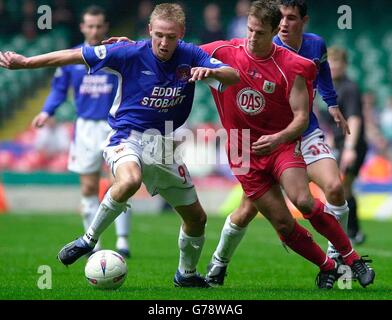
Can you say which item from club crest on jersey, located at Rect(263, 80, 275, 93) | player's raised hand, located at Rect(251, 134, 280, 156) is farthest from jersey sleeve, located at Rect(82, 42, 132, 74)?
player's raised hand, located at Rect(251, 134, 280, 156)

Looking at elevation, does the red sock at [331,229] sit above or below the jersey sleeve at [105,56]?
below

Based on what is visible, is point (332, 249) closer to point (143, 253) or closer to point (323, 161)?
point (323, 161)

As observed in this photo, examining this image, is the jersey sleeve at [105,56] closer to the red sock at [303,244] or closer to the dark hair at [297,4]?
the dark hair at [297,4]

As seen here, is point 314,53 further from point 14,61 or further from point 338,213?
point 14,61

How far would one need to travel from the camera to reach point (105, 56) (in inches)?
289

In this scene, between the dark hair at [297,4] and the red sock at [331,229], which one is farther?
the dark hair at [297,4]

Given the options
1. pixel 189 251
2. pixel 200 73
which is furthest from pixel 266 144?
pixel 189 251

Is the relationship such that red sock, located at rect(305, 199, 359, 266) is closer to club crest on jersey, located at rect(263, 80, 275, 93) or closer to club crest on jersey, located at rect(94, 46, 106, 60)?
club crest on jersey, located at rect(263, 80, 275, 93)

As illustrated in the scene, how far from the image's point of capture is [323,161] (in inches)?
318

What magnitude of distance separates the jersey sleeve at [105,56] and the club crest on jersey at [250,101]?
99 cm

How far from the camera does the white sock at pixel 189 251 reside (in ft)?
25.5

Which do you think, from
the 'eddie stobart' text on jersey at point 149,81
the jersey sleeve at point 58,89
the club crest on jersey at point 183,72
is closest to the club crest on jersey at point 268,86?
the 'eddie stobart' text on jersey at point 149,81

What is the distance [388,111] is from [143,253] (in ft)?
38.7
